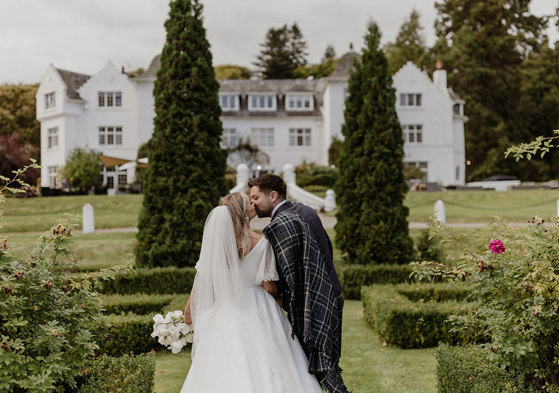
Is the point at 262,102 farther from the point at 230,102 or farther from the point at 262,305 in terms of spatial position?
the point at 262,305

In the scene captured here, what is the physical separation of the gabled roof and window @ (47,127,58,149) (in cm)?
316

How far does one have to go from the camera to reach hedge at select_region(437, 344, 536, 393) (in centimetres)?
416

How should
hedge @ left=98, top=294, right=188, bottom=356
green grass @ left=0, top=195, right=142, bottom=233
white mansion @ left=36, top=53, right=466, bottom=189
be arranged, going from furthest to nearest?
1. white mansion @ left=36, top=53, right=466, bottom=189
2. green grass @ left=0, top=195, right=142, bottom=233
3. hedge @ left=98, top=294, right=188, bottom=356

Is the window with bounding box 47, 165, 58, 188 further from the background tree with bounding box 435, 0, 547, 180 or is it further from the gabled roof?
the background tree with bounding box 435, 0, 547, 180

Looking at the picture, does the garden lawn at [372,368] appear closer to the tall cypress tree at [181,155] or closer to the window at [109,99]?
the tall cypress tree at [181,155]

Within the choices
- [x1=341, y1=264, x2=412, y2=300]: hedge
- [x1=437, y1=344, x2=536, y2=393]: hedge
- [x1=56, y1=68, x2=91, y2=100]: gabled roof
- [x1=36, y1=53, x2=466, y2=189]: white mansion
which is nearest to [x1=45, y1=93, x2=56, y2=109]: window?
[x1=36, y1=53, x2=466, y2=189]: white mansion

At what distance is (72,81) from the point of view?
41.7 m

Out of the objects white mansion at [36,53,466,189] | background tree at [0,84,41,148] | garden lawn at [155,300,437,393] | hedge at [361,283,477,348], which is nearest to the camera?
garden lawn at [155,300,437,393]

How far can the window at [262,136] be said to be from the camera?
4366 cm

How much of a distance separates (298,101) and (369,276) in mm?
34708

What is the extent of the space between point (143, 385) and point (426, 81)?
132 feet

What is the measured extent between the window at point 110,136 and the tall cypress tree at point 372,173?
106 ft

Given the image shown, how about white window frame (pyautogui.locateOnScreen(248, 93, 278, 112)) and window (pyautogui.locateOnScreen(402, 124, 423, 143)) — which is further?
white window frame (pyautogui.locateOnScreen(248, 93, 278, 112))

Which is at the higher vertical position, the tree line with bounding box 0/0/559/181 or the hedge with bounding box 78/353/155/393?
the tree line with bounding box 0/0/559/181
